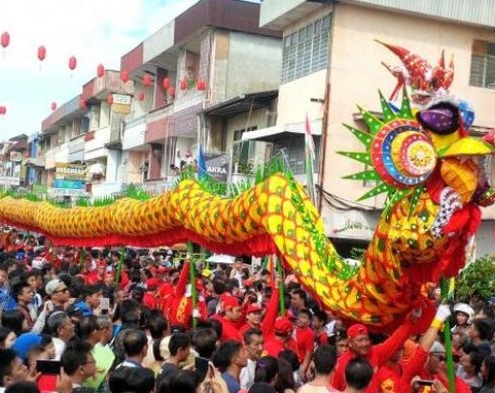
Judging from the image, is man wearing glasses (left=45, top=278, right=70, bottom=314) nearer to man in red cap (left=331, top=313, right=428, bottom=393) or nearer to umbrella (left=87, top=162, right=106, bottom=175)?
man in red cap (left=331, top=313, right=428, bottom=393)

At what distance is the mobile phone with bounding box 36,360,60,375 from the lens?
434 cm

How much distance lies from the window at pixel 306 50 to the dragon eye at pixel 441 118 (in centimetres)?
1083

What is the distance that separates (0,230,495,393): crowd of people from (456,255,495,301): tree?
3.43 metres

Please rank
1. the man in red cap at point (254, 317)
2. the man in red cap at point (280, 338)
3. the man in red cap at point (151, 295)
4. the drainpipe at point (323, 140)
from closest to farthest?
1. the man in red cap at point (280, 338)
2. the man in red cap at point (254, 317)
3. the man in red cap at point (151, 295)
4. the drainpipe at point (323, 140)

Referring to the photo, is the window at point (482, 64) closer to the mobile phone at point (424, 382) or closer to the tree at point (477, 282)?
the tree at point (477, 282)

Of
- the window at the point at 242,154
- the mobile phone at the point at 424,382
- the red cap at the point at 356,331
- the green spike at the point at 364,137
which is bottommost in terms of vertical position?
the mobile phone at the point at 424,382

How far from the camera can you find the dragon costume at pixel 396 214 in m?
5.25

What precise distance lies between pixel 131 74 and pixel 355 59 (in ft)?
41.4

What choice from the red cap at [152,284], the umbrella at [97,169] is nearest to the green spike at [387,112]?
the red cap at [152,284]

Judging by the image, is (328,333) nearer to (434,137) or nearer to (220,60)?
(434,137)

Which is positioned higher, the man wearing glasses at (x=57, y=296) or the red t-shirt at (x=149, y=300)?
the man wearing glasses at (x=57, y=296)

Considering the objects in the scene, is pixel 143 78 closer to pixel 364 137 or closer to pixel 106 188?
pixel 106 188

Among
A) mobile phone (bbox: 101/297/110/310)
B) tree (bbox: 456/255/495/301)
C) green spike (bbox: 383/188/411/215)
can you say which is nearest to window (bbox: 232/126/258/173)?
tree (bbox: 456/255/495/301)

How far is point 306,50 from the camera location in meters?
16.7
